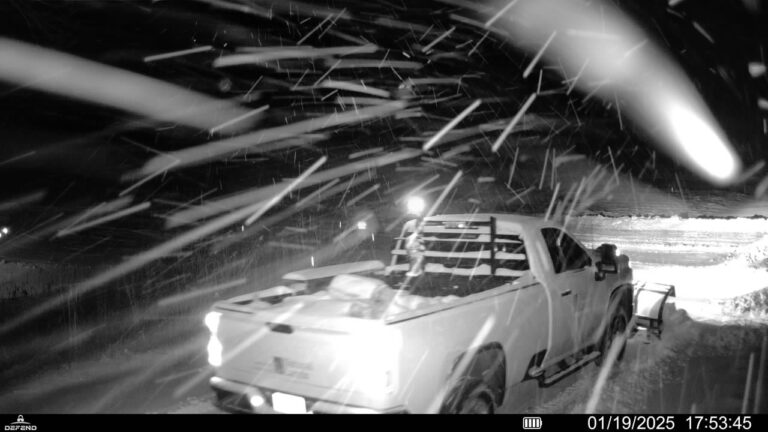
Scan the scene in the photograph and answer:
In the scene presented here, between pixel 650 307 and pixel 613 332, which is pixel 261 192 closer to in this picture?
pixel 650 307

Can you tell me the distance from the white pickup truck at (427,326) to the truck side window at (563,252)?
17 mm

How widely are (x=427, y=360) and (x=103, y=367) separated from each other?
5.48 m

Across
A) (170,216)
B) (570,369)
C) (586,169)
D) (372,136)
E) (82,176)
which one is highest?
(586,169)

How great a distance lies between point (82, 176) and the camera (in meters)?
21.3

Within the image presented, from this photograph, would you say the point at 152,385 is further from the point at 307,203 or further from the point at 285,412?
the point at 307,203

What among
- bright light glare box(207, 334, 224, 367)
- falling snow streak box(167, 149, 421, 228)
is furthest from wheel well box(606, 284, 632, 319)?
falling snow streak box(167, 149, 421, 228)

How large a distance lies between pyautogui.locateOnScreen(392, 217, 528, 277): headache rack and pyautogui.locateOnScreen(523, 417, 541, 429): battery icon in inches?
59.6

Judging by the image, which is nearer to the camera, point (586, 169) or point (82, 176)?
point (82, 176)

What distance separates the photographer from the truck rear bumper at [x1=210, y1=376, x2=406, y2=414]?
11.6 ft

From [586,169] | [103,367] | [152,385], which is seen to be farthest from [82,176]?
[586,169]

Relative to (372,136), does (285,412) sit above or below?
below

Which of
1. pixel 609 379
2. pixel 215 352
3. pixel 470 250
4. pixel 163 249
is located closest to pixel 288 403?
pixel 215 352


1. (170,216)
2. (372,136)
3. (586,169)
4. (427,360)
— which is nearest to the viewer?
(427,360)

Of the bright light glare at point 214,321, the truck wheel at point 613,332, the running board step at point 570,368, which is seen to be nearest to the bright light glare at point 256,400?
the bright light glare at point 214,321
